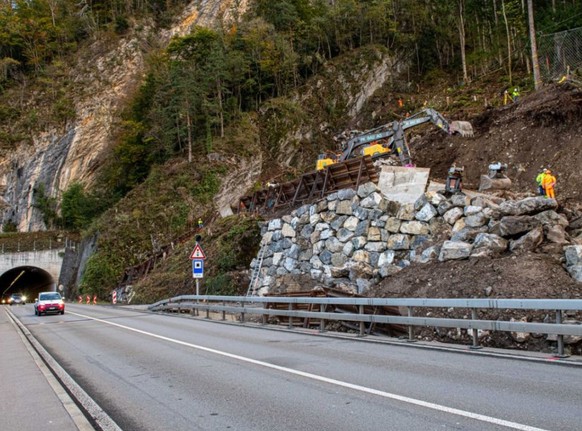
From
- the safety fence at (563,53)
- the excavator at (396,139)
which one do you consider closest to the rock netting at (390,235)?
the excavator at (396,139)

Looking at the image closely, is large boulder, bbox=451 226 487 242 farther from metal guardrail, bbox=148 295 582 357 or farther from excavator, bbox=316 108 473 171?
excavator, bbox=316 108 473 171

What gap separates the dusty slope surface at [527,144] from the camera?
19969 millimetres

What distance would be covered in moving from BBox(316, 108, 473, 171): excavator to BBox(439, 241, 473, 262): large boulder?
7.60 meters

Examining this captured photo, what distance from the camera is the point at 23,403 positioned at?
22.1ft

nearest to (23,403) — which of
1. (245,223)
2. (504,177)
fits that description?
(504,177)

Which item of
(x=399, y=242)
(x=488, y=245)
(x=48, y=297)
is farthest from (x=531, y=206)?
(x=48, y=297)

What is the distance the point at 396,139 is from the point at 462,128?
4.96m

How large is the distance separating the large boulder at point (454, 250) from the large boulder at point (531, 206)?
1655 mm

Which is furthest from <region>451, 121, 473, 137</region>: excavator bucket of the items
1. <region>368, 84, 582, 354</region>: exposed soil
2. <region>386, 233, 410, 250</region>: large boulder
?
<region>386, 233, 410, 250</region>: large boulder

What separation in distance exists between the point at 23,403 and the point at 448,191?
14.8 m

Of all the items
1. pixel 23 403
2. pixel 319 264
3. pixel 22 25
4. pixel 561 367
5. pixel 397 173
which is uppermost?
pixel 22 25

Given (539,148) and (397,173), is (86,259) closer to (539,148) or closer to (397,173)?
(397,173)

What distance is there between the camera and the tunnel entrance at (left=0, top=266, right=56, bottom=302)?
198 feet

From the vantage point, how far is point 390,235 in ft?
61.2
